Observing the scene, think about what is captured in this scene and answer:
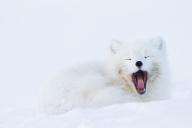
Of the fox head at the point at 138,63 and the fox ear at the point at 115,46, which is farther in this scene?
the fox ear at the point at 115,46

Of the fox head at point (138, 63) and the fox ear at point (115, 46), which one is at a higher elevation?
the fox ear at point (115, 46)

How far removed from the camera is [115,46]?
9.03 m

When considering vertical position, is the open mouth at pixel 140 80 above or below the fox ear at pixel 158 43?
below

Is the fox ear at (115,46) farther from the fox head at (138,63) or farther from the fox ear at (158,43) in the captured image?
the fox ear at (158,43)

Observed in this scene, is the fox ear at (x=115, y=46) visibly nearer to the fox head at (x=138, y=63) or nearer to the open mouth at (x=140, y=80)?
the fox head at (x=138, y=63)

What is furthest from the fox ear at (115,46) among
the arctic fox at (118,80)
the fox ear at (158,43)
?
the fox ear at (158,43)

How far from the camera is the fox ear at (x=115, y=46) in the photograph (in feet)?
29.5

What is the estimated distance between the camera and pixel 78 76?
895 centimetres

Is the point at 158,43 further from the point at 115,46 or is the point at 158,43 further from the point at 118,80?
the point at 118,80

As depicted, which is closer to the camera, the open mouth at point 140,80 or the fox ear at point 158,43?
the open mouth at point 140,80

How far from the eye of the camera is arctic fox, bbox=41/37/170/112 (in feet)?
28.2

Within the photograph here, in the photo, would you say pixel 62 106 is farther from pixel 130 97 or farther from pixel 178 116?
pixel 178 116

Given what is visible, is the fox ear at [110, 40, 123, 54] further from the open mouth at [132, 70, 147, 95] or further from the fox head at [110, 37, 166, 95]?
the open mouth at [132, 70, 147, 95]

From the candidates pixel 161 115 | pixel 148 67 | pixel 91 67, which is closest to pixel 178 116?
pixel 161 115
